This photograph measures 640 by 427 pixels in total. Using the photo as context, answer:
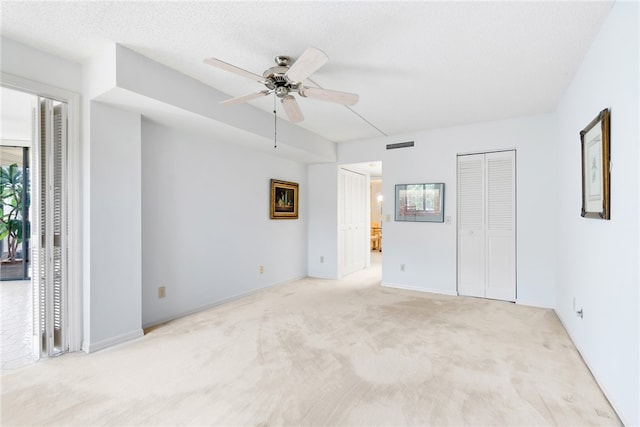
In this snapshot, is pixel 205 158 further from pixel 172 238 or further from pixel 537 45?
pixel 537 45

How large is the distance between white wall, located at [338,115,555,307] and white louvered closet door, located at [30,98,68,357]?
3.82 metres

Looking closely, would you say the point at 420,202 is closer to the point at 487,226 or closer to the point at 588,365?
the point at 487,226

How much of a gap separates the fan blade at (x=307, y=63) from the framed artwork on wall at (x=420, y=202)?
3.00 m

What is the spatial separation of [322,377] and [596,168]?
7.70ft

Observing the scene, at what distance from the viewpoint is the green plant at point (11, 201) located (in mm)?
5113

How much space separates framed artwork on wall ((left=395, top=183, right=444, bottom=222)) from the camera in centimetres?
450

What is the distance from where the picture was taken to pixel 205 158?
3760 mm

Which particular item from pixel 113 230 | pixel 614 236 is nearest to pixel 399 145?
pixel 614 236

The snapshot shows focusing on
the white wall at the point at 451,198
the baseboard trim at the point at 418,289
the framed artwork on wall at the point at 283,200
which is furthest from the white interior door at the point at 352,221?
the baseboard trim at the point at 418,289

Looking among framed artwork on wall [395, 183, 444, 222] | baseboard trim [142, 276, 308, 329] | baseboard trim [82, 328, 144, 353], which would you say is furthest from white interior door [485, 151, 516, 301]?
baseboard trim [82, 328, 144, 353]

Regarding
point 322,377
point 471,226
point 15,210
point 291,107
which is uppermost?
point 291,107

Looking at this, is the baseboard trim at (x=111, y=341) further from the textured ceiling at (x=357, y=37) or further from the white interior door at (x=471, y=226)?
the white interior door at (x=471, y=226)

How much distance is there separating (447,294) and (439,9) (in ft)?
11.9

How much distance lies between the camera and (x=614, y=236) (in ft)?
5.96
